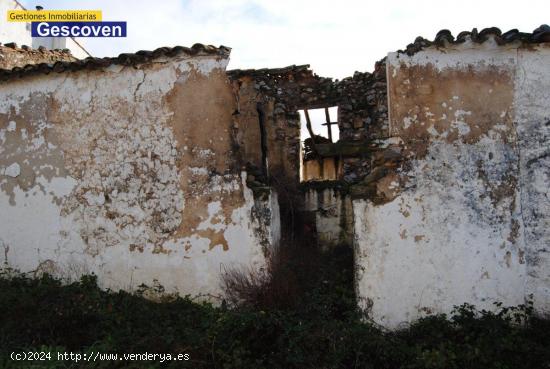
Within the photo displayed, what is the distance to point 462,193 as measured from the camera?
21.1ft

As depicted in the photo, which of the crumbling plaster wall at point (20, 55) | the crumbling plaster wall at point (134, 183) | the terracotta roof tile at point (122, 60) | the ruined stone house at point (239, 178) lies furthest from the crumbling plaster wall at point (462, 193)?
the crumbling plaster wall at point (20, 55)

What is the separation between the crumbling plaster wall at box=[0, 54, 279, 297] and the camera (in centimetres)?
714

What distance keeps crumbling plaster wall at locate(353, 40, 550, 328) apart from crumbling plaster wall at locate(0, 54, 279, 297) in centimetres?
175

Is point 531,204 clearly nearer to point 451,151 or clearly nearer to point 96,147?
point 451,151

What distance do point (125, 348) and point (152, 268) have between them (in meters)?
1.70

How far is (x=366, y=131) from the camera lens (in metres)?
11.7

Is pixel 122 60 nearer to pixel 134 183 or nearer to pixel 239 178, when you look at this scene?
pixel 134 183

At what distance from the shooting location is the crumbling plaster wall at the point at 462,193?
628cm

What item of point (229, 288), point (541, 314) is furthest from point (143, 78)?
point (541, 314)

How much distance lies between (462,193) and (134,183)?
4.72m

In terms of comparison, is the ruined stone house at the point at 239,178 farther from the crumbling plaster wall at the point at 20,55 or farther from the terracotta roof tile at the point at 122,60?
the crumbling plaster wall at the point at 20,55

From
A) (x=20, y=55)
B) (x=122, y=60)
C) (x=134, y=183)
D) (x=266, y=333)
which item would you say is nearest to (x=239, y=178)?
(x=134, y=183)

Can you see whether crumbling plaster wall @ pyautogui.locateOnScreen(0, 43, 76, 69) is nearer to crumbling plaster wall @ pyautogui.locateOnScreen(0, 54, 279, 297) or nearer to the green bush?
crumbling plaster wall @ pyautogui.locateOnScreen(0, 54, 279, 297)

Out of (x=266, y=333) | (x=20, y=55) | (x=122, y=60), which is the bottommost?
(x=266, y=333)
